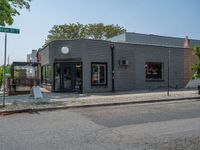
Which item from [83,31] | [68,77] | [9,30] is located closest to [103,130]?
[9,30]

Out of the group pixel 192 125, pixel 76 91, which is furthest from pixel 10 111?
pixel 76 91

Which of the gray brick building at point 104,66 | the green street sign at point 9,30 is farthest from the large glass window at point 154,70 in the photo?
the green street sign at point 9,30

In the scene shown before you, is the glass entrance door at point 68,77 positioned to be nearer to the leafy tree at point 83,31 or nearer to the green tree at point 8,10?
the green tree at point 8,10

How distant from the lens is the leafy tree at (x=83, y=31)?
61844 millimetres

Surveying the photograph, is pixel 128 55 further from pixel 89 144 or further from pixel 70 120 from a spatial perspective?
pixel 89 144

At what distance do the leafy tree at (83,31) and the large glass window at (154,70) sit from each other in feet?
113

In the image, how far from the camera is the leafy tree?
203 feet

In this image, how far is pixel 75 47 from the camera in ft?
80.7

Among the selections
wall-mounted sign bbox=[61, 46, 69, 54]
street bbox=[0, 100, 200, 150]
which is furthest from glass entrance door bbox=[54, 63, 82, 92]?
street bbox=[0, 100, 200, 150]

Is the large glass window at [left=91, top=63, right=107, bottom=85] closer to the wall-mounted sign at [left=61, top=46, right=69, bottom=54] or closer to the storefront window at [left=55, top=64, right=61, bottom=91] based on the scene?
the wall-mounted sign at [left=61, top=46, right=69, bottom=54]

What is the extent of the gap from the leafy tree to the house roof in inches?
619

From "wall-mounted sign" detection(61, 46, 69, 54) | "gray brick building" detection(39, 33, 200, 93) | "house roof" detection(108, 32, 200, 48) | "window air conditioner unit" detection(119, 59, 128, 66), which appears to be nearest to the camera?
"gray brick building" detection(39, 33, 200, 93)

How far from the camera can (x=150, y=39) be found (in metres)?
45.7

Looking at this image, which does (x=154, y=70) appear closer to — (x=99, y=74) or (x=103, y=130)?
(x=99, y=74)
